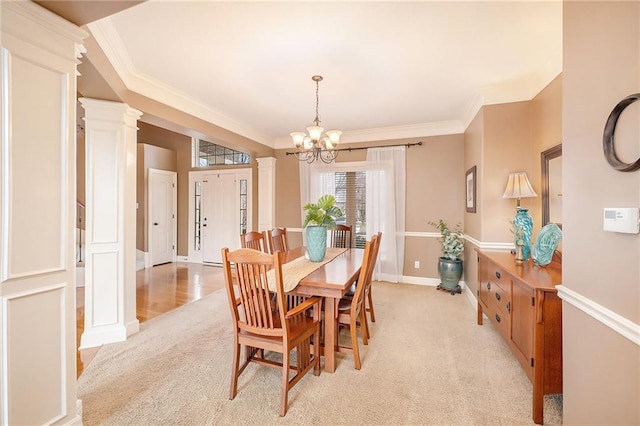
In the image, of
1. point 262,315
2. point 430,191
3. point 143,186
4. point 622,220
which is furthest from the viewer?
point 143,186

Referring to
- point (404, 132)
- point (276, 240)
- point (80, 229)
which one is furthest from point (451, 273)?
point (80, 229)

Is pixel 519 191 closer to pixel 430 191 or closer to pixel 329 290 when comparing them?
pixel 430 191

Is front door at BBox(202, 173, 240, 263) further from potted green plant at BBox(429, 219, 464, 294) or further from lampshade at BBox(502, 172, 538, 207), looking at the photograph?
lampshade at BBox(502, 172, 538, 207)

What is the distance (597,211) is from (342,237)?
2.97 metres

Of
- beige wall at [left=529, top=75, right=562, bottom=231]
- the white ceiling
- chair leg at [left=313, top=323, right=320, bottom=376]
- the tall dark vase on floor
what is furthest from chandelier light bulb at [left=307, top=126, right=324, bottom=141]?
the tall dark vase on floor

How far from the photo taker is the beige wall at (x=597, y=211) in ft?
2.94

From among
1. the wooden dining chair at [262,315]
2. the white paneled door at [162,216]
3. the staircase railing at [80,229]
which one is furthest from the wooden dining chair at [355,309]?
the white paneled door at [162,216]

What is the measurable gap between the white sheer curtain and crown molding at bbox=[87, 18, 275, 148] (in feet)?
7.44

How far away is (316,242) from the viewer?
254 centimetres

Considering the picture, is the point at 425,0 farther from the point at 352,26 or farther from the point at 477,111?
the point at 477,111

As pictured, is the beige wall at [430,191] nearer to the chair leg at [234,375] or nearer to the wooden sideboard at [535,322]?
the wooden sideboard at [535,322]

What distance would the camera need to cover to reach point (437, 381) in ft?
6.44

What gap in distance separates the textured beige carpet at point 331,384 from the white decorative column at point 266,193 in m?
2.53

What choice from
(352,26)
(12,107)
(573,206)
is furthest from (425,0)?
(12,107)
